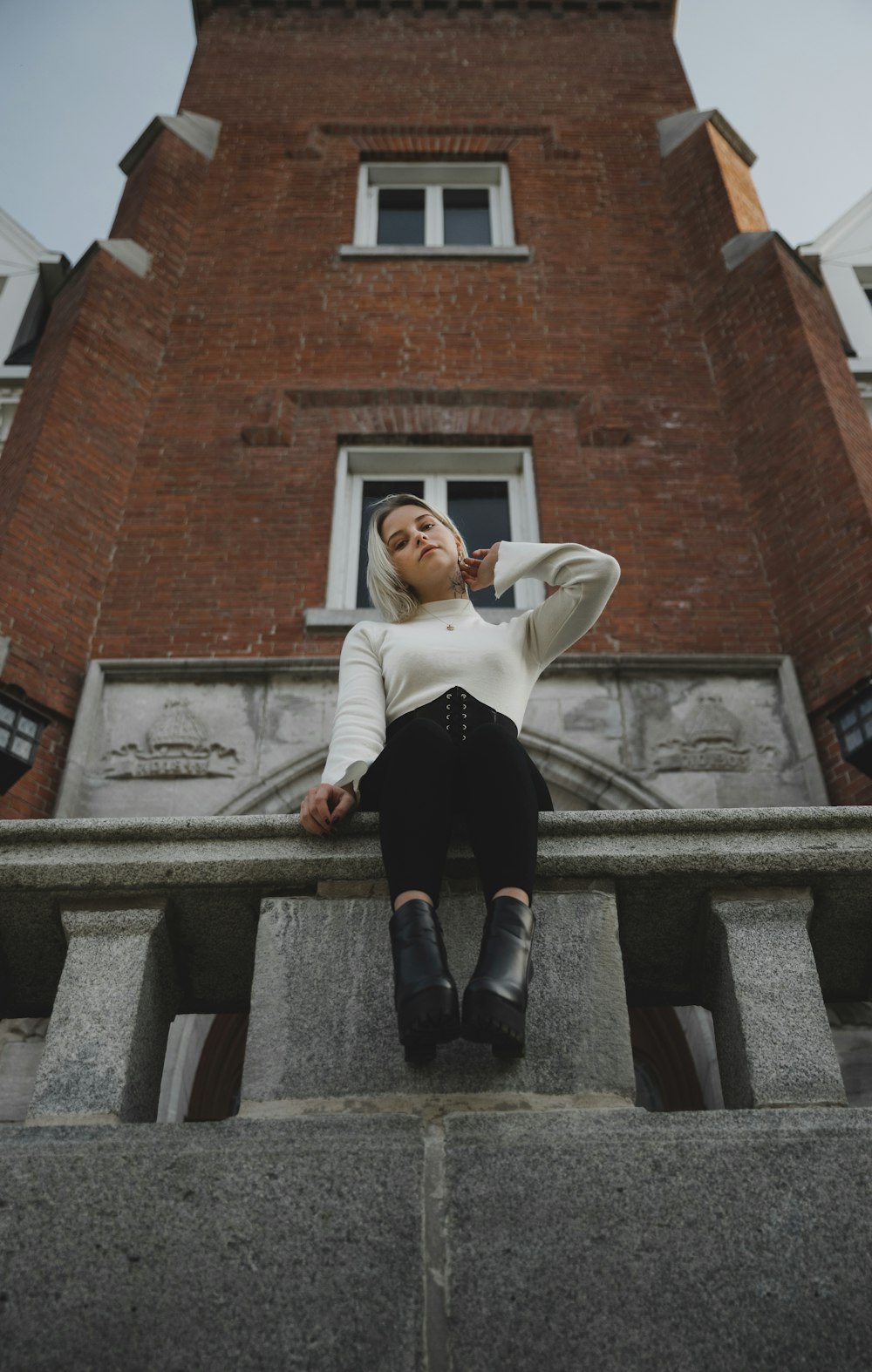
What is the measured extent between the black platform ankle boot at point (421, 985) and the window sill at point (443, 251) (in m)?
7.85

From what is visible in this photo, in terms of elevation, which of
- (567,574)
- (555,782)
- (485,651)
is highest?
(555,782)

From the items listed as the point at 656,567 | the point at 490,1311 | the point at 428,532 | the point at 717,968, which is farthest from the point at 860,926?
the point at 656,567

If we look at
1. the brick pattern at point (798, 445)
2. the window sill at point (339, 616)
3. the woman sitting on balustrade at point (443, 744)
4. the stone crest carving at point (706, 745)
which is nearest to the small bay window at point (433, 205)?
the brick pattern at point (798, 445)

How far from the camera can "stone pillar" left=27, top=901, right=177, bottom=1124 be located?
219 cm

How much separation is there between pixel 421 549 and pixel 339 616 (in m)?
3.35

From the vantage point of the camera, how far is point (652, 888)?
8.07 ft

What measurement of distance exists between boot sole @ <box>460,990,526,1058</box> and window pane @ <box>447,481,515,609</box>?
551 cm

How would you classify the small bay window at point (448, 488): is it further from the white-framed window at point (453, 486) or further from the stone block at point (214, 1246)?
the stone block at point (214, 1246)

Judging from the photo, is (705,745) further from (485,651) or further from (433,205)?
(433,205)

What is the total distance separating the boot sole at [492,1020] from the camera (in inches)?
80.1

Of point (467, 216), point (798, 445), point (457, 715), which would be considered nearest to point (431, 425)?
point (798, 445)

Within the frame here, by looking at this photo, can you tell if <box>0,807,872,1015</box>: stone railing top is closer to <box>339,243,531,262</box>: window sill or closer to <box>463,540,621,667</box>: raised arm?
<box>463,540,621,667</box>: raised arm

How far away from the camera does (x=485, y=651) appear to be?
3.01 m

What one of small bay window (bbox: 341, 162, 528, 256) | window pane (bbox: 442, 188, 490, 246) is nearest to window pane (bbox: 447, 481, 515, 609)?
small bay window (bbox: 341, 162, 528, 256)
